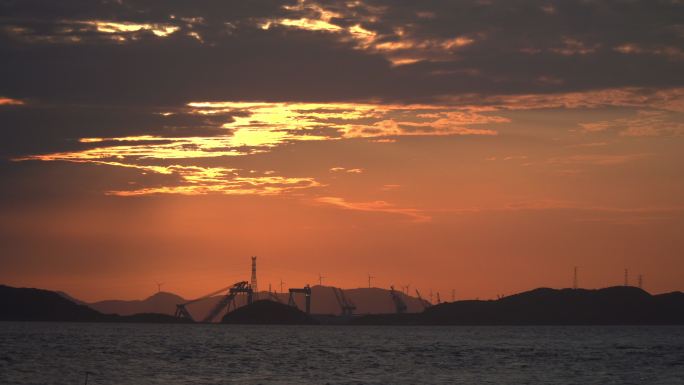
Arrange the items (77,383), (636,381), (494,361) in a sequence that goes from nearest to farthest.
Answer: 1. (77,383)
2. (636,381)
3. (494,361)

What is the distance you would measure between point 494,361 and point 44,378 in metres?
72.8

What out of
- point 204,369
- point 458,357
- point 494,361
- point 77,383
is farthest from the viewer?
point 458,357

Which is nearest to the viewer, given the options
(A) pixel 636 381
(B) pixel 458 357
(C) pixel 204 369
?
(A) pixel 636 381

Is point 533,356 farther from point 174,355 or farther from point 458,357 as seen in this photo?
point 174,355

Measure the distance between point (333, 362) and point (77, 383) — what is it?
51385 millimetres

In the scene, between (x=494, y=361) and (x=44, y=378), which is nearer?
(x=44, y=378)

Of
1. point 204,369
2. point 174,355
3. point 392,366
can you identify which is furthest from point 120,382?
point 174,355

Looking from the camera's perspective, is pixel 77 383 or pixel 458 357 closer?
pixel 77 383

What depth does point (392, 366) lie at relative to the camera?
13450cm

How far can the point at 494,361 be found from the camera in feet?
489

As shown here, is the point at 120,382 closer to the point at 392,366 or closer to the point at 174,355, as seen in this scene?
the point at 392,366

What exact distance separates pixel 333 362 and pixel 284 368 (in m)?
18.0

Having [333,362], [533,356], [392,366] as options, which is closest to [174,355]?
[333,362]

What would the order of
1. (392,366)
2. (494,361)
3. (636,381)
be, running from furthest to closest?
(494,361) < (392,366) < (636,381)
